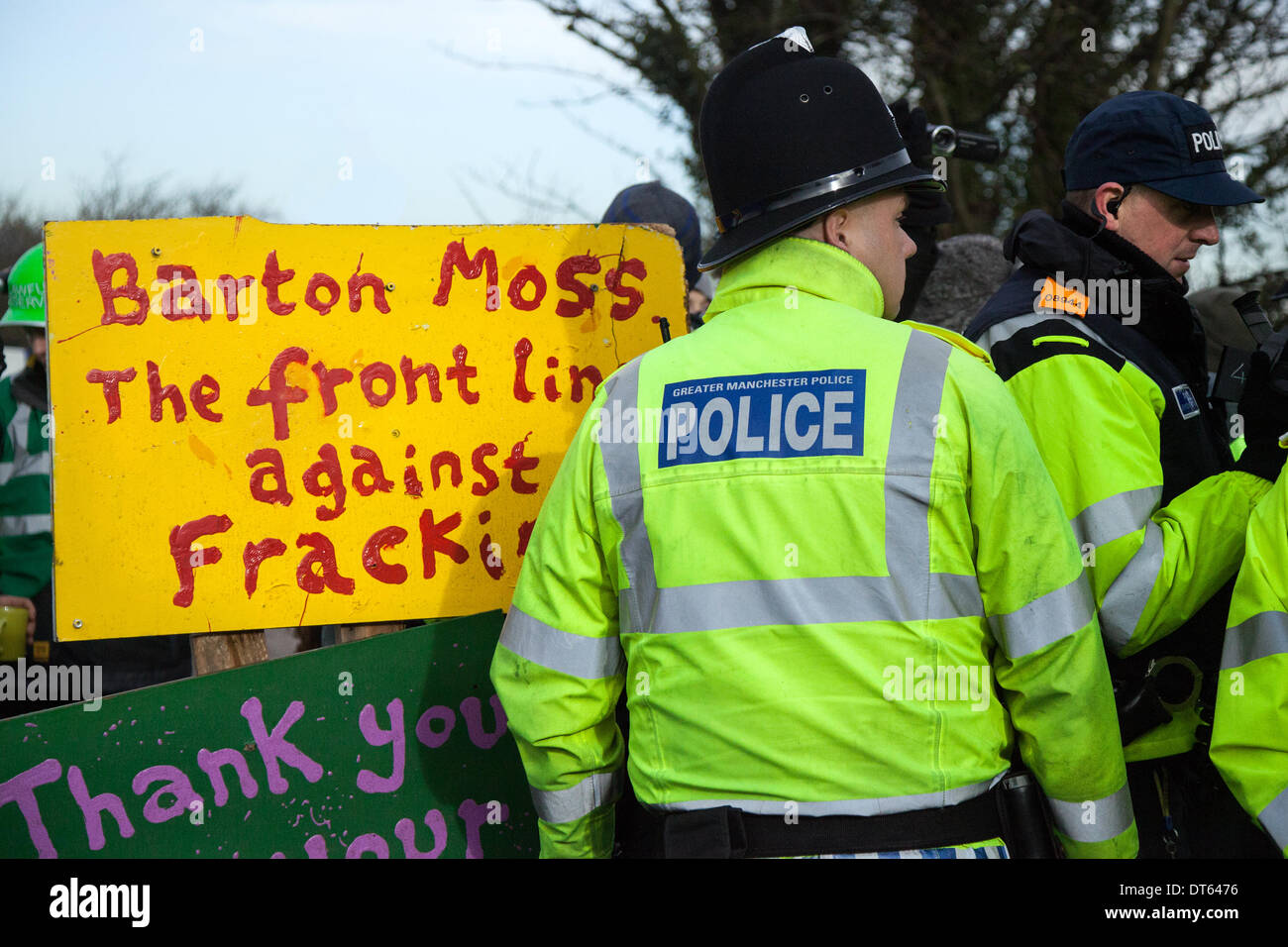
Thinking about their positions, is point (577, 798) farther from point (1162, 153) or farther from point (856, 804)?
point (1162, 153)

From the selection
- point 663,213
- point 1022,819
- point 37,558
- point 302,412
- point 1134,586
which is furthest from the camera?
point 37,558

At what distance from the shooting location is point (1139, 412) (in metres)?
2.19

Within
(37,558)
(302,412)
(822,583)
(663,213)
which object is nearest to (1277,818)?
(822,583)

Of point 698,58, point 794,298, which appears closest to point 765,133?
point 794,298

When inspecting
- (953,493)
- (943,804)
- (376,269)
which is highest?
(376,269)

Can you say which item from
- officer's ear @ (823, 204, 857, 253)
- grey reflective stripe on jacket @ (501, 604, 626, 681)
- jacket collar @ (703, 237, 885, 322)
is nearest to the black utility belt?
grey reflective stripe on jacket @ (501, 604, 626, 681)

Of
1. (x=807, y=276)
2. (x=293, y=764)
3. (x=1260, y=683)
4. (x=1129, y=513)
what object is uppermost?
(x=807, y=276)

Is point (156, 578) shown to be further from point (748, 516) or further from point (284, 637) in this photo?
point (284, 637)

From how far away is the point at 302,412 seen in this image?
2559 millimetres

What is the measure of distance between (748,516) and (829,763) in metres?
0.37

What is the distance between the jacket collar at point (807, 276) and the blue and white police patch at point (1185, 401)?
0.71 metres

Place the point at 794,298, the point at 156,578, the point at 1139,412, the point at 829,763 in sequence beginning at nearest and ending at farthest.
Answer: the point at 829,763 < the point at 794,298 < the point at 1139,412 < the point at 156,578

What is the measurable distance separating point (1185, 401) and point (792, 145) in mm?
960

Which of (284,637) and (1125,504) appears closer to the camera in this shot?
(1125,504)
